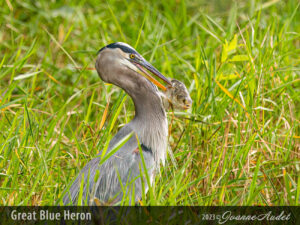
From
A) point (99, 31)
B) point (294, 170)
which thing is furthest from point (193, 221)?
point (99, 31)

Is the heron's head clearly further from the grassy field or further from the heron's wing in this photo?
the heron's wing

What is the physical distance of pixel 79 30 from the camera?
5.65 metres

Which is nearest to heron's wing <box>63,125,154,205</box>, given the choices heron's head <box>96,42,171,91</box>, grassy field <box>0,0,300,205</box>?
grassy field <box>0,0,300,205</box>

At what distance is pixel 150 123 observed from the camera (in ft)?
11.0

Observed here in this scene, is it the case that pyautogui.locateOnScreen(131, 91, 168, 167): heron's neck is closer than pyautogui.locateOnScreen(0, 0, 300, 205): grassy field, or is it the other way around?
pyautogui.locateOnScreen(0, 0, 300, 205): grassy field

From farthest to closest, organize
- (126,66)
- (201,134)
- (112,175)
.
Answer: (201,134)
(126,66)
(112,175)

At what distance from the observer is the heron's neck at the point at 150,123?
3.34 meters

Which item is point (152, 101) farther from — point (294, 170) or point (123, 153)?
point (294, 170)

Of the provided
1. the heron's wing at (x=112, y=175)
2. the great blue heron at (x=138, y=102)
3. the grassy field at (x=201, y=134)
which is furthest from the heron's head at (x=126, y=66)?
the heron's wing at (x=112, y=175)

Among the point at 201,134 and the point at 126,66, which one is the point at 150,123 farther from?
the point at 201,134

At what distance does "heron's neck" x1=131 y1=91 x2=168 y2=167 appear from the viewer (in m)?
3.34

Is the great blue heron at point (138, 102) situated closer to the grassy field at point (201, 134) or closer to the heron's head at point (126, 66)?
the heron's head at point (126, 66)

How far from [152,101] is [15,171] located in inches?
37.4

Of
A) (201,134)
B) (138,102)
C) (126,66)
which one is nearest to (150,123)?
(138,102)
